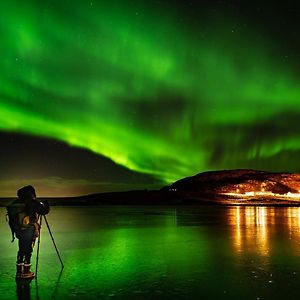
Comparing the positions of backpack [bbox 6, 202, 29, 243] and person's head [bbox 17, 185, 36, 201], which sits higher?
person's head [bbox 17, 185, 36, 201]

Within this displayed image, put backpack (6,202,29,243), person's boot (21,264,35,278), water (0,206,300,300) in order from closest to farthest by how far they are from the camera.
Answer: water (0,206,300,300) → backpack (6,202,29,243) → person's boot (21,264,35,278)

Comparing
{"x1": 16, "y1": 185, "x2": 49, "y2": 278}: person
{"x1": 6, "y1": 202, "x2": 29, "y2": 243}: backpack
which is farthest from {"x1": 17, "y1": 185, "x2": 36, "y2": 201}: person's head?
{"x1": 6, "y1": 202, "x2": 29, "y2": 243}: backpack

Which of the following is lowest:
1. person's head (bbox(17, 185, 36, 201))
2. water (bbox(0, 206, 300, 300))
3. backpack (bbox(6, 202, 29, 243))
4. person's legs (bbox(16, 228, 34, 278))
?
water (bbox(0, 206, 300, 300))

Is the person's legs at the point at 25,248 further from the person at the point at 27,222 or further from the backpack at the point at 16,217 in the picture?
the backpack at the point at 16,217

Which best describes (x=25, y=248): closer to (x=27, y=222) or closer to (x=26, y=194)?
(x=27, y=222)

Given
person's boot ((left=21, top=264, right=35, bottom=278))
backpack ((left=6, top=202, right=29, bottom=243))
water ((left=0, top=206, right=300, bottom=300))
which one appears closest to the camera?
water ((left=0, top=206, right=300, bottom=300))

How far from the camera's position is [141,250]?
20.7 meters

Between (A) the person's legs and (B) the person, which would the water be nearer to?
(A) the person's legs

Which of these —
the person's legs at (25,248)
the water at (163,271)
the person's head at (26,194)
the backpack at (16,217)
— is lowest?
the water at (163,271)

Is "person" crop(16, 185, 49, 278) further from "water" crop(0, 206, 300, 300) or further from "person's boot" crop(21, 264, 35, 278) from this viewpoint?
A: "water" crop(0, 206, 300, 300)

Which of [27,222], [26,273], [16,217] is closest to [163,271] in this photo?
[26,273]

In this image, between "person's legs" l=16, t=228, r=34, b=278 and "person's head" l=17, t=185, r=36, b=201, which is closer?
"person's legs" l=16, t=228, r=34, b=278

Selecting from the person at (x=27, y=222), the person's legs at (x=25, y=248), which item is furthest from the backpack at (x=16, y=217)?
the person's legs at (x=25, y=248)

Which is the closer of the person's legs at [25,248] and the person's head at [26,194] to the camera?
the person's legs at [25,248]
